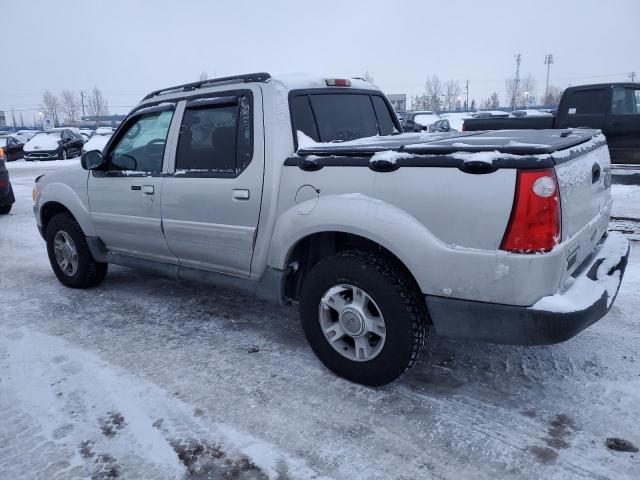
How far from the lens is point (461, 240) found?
2.56m

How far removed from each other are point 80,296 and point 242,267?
2.18 meters

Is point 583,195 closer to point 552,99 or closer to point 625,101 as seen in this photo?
point 625,101

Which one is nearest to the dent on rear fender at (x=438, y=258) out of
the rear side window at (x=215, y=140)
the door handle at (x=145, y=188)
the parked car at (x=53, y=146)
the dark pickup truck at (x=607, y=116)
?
the rear side window at (x=215, y=140)

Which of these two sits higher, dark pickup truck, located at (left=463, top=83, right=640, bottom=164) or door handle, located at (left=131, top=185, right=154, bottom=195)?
dark pickup truck, located at (left=463, top=83, right=640, bottom=164)

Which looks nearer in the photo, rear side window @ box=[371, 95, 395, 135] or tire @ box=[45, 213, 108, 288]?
rear side window @ box=[371, 95, 395, 135]

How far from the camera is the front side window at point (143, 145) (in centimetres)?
409

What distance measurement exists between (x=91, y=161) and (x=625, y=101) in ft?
34.9

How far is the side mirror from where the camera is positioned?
14.4 ft

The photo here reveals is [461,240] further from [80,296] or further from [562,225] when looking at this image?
[80,296]

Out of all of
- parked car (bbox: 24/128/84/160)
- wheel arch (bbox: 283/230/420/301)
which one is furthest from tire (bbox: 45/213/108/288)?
parked car (bbox: 24/128/84/160)

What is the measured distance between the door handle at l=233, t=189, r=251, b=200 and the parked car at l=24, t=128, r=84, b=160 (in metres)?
22.9

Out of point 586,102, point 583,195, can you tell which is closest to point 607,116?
point 586,102

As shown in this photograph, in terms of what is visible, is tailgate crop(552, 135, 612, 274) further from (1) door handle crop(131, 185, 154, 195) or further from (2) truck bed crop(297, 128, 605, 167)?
(1) door handle crop(131, 185, 154, 195)

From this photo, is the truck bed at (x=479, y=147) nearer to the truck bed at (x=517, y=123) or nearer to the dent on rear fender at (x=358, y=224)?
the dent on rear fender at (x=358, y=224)
